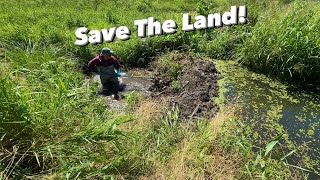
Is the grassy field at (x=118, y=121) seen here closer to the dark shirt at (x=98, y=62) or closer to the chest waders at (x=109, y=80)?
the dark shirt at (x=98, y=62)

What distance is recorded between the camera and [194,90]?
5.62m

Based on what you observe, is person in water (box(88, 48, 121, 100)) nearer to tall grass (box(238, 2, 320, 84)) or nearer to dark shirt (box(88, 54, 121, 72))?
dark shirt (box(88, 54, 121, 72))

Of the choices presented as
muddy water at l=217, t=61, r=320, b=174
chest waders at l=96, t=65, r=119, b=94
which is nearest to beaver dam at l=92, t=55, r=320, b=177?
muddy water at l=217, t=61, r=320, b=174

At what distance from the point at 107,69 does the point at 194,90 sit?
184cm

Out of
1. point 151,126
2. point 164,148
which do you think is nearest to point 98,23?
point 151,126

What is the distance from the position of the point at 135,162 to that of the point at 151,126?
30.9 inches

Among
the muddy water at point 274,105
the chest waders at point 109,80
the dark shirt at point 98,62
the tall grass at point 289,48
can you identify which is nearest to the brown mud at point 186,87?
the chest waders at point 109,80

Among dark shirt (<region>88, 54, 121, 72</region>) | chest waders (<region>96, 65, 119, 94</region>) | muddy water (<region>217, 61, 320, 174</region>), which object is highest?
dark shirt (<region>88, 54, 121, 72</region>)

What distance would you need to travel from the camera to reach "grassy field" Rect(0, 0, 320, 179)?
9.04 feet

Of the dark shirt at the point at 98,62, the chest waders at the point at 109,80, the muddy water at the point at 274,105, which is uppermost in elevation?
the dark shirt at the point at 98,62

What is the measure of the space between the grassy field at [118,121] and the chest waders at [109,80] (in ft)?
1.76

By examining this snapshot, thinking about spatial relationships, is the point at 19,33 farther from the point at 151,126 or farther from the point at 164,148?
the point at 164,148

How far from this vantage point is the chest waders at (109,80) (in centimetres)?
587

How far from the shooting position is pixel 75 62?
6055mm
